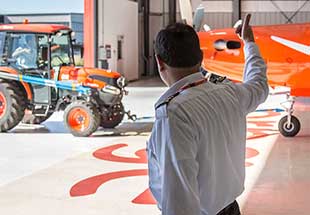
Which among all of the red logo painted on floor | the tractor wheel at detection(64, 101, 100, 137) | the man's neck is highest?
the man's neck

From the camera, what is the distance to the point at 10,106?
812 centimetres

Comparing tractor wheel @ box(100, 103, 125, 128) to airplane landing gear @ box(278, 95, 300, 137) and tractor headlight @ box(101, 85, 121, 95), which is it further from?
airplane landing gear @ box(278, 95, 300, 137)

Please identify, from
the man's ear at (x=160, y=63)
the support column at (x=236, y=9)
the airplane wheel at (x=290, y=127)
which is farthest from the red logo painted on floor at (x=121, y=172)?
the support column at (x=236, y=9)

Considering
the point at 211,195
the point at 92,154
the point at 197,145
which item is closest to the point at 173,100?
the point at 197,145

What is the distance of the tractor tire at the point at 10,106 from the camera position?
26.7 feet

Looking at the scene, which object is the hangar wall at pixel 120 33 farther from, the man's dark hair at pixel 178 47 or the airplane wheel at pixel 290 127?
the man's dark hair at pixel 178 47

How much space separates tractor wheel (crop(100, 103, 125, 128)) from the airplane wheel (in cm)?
247

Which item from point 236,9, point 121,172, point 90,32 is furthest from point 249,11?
point 121,172

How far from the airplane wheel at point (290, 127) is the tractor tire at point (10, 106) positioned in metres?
3.91

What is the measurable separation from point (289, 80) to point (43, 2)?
1001 cm

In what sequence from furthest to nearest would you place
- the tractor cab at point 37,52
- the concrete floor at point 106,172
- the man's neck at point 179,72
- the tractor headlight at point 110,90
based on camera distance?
the tractor cab at point 37,52 < the tractor headlight at point 110,90 < the concrete floor at point 106,172 < the man's neck at point 179,72

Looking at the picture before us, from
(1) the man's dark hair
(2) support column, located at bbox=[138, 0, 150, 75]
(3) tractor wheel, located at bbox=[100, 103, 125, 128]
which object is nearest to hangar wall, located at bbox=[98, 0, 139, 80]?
(2) support column, located at bbox=[138, 0, 150, 75]

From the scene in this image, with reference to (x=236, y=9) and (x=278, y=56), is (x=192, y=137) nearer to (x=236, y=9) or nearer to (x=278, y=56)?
(x=278, y=56)

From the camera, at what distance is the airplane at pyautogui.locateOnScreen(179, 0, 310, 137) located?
7441 mm
